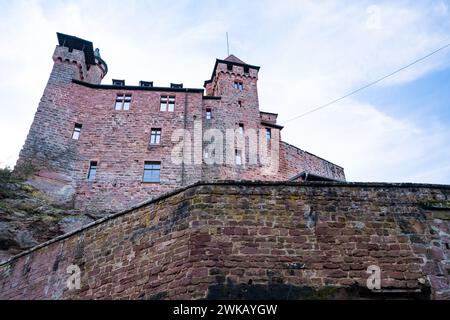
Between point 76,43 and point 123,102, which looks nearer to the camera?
point 123,102

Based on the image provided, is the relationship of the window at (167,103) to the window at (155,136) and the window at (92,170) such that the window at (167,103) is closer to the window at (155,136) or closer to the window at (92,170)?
the window at (155,136)

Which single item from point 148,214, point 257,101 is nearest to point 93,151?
point 257,101

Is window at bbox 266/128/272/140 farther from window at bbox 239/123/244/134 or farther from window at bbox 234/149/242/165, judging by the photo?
window at bbox 234/149/242/165

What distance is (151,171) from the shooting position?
864 inches

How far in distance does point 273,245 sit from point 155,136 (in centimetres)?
1826

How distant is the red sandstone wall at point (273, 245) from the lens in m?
6.15

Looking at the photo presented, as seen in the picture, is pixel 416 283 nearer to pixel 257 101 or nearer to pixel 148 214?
pixel 148 214

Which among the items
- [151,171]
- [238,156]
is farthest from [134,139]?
[238,156]

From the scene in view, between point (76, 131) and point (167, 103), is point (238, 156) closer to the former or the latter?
point (167, 103)

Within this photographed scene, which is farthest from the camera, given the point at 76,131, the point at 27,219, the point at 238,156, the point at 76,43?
the point at 76,43

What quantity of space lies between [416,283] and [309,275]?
1.93 m

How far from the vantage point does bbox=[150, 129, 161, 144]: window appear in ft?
76.7

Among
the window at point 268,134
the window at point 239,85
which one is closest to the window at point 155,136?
the window at point 239,85

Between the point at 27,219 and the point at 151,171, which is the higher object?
the point at 151,171
